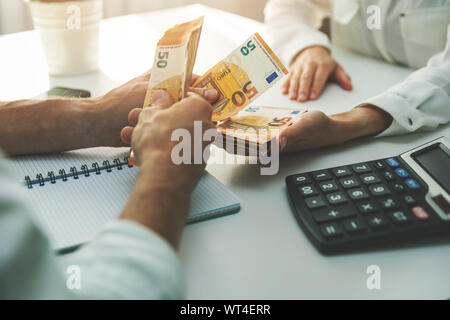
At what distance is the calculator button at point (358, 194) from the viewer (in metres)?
0.56

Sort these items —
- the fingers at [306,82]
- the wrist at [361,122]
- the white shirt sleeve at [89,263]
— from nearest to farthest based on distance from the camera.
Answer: the white shirt sleeve at [89,263]
the wrist at [361,122]
the fingers at [306,82]

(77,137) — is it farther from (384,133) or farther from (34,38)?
(34,38)

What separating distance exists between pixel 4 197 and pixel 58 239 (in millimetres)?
223

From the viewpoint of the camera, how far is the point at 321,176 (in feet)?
2.04

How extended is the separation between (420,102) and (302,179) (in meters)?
0.34

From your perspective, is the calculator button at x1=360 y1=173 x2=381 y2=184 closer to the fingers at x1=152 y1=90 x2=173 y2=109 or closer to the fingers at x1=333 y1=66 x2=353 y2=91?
the fingers at x1=152 y1=90 x2=173 y2=109

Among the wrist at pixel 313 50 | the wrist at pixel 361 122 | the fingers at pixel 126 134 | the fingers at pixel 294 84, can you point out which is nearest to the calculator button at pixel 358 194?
the wrist at pixel 361 122

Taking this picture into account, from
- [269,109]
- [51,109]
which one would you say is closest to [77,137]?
[51,109]

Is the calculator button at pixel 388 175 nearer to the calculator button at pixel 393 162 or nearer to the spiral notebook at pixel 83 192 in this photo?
the calculator button at pixel 393 162

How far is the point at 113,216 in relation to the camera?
0.56 m

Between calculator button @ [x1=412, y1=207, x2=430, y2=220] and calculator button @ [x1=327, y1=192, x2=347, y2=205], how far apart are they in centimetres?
8

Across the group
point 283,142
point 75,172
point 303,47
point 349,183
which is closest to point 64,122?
point 75,172

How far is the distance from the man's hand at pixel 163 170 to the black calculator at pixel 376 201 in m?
0.15

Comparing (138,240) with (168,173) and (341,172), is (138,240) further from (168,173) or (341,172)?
(341,172)
